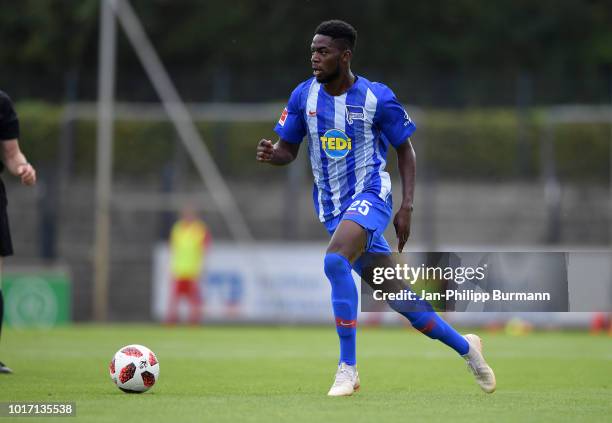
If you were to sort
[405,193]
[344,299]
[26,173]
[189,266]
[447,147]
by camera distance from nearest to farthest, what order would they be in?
[344,299], [405,193], [26,173], [189,266], [447,147]

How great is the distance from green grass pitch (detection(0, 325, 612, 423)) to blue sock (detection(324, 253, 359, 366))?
0.33 meters

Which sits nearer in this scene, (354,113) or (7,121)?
(354,113)

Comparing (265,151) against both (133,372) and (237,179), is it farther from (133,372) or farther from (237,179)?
(237,179)

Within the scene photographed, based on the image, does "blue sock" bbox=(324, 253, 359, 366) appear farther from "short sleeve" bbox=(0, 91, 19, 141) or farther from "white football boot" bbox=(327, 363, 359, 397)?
"short sleeve" bbox=(0, 91, 19, 141)

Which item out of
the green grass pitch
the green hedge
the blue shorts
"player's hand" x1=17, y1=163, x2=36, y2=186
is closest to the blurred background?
the green hedge

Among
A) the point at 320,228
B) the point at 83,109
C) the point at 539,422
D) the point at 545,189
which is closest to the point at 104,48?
the point at 83,109

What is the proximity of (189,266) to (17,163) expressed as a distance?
1098 cm

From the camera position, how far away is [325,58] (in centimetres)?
773

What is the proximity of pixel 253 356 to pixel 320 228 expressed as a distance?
9.42 metres

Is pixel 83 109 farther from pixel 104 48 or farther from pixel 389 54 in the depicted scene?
pixel 389 54

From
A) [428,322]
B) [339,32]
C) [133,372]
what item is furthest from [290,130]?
[133,372]

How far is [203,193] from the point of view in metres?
22.3

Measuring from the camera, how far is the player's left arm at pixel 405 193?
764cm

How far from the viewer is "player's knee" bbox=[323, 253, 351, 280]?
24.4ft
